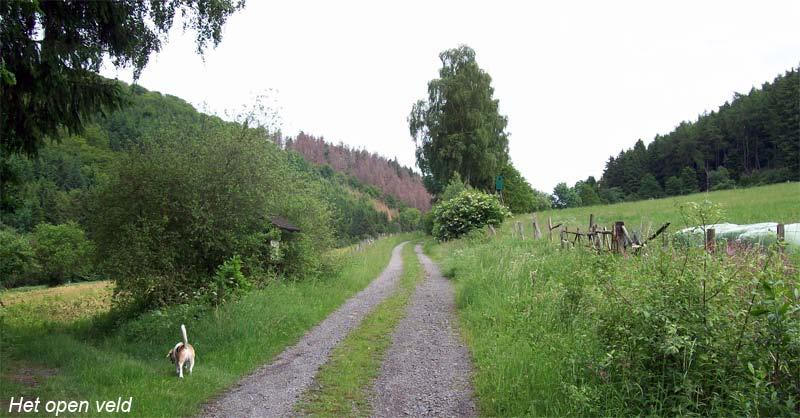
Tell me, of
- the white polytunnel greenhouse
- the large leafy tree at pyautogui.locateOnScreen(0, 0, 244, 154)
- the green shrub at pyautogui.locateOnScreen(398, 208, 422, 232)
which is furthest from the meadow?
the green shrub at pyautogui.locateOnScreen(398, 208, 422, 232)

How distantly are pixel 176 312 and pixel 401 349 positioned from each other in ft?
16.6

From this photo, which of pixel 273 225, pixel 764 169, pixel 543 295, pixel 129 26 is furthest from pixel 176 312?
pixel 764 169

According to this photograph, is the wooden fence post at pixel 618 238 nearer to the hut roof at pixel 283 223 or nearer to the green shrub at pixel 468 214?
the hut roof at pixel 283 223

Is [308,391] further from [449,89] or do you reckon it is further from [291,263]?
[449,89]

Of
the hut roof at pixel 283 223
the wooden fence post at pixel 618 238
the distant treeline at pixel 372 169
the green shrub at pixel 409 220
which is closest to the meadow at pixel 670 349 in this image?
the wooden fence post at pixel 618 238

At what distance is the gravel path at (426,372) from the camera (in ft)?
17.2

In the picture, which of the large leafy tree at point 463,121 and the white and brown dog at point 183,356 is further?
the large leafy tree at point 463,121

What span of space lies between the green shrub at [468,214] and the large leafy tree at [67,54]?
22687 mm

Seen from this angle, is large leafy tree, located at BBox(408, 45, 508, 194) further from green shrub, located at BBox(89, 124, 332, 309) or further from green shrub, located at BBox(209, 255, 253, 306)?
green shrub, located at BBox(209, 255, 253, 306)

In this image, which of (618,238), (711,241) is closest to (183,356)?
(711,241)

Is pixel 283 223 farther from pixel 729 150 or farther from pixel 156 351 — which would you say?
pixel 729 150

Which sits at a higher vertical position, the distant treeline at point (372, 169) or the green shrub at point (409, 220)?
the distant treeline at point (372, 169)

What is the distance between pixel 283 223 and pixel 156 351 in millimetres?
6421

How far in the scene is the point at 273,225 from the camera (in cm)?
1342
